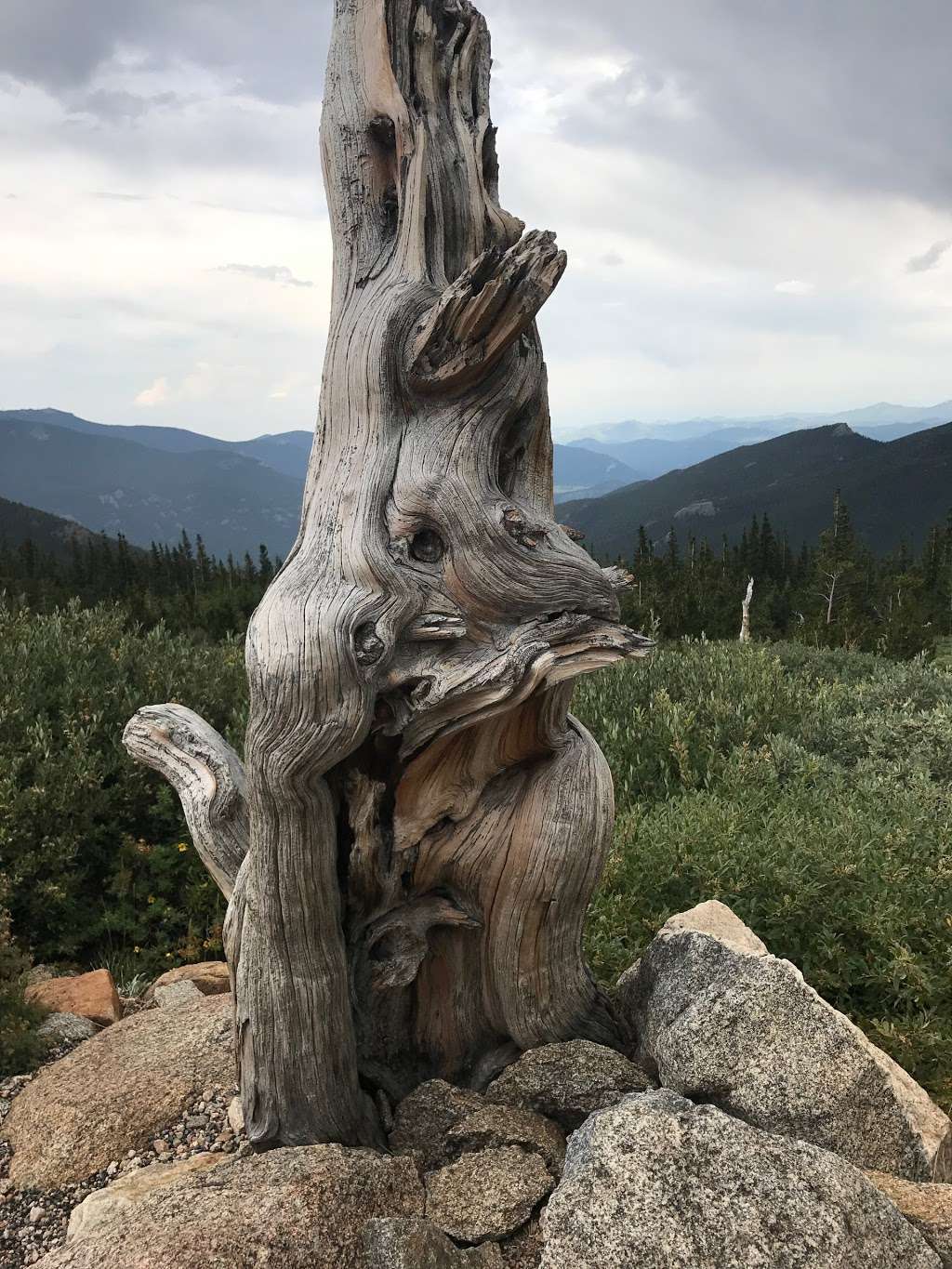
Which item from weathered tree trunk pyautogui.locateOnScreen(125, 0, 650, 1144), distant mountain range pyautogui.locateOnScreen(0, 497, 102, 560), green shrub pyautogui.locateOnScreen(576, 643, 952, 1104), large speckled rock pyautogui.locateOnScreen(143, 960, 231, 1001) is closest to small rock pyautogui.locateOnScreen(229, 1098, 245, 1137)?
weathered tree trunk pyautogui.locateOnScreen(125, 0, 650, 1144)

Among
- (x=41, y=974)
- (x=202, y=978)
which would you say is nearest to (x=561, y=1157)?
(x=202, y=978)

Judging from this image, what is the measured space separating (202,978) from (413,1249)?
364 centimetres

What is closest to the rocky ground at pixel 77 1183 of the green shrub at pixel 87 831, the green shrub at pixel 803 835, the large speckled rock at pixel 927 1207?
the green shrub at pixel 803 835

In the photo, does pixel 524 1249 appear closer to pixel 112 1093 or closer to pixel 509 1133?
pixel 509 1133

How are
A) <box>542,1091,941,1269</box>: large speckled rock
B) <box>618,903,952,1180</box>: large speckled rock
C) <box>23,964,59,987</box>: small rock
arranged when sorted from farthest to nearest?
<box>23,964,59,987</box>: small rock < <box>618,903,952,1180</box>: large speckled rock < <box>542,1091,941,1269</box>: large speckled rock

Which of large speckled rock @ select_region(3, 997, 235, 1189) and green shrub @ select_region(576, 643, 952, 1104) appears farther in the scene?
green shrub @ select_region(576, 643, 952, 1104)

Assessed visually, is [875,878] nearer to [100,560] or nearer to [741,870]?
[741,870]

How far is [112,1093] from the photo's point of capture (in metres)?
4.24

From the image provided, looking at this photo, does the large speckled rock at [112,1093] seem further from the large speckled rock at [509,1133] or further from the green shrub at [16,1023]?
the large speckled rock at [509,1133]

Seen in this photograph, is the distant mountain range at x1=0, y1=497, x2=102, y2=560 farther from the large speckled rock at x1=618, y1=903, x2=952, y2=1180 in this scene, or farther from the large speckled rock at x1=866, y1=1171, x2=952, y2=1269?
the large speckled rock at x1=866, y1=1171, x2=952, y2=1269

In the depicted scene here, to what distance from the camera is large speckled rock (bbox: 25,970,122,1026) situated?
18.7 ft

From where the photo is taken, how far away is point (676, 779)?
9133mm

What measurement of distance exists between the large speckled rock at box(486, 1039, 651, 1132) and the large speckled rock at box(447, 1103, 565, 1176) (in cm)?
8

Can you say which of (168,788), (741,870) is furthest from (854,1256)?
(168,788)
